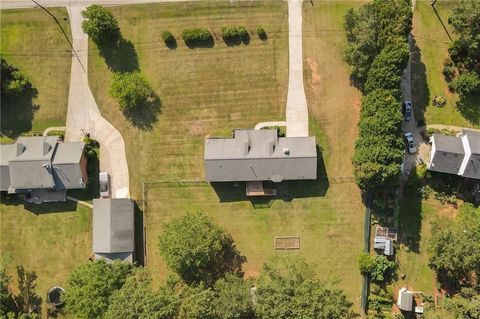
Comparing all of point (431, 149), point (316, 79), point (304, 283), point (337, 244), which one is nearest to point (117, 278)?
point (304, 283)

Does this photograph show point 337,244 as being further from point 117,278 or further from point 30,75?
point 30,75

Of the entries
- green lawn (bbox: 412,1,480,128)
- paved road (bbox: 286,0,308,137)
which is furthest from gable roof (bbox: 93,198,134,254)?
green lawn (bbox: 412,1,480,128)

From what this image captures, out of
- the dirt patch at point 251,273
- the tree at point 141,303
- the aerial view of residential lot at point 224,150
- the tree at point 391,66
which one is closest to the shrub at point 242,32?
the aerial view of residential lot at point 224,150

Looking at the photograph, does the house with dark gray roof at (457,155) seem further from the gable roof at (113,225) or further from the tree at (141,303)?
the gable roof at (113,225)

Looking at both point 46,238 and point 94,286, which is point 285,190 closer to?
point 94,286

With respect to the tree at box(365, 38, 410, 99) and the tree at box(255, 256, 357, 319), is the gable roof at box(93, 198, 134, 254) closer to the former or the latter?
the tree at box(255, 256, 357, 319)

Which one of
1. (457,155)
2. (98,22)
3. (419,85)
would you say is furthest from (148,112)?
(457,155)
